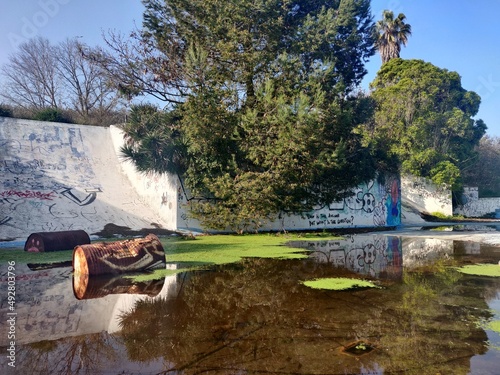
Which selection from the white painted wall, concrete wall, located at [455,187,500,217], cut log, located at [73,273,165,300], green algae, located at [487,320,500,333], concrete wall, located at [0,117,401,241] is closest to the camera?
green algae, located at [487,320,500,333]

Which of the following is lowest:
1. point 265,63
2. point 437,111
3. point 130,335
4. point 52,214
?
point 130,335

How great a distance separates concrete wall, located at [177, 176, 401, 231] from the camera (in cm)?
1609

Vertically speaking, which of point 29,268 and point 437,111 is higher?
point 437,111

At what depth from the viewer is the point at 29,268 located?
8.31 metres

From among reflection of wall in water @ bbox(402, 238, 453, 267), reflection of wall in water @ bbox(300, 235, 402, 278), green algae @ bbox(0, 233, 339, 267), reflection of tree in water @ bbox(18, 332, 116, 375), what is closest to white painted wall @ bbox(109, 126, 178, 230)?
green algae @ bbox(0, 233, 339, 267)

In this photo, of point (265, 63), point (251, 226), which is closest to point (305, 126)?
point (265, 63)

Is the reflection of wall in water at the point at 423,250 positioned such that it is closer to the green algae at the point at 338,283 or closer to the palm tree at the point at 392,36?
the green algae at the point at 338,283

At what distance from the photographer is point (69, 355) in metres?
3.71

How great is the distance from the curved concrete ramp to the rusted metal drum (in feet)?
8.41

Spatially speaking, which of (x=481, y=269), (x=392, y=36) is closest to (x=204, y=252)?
(x=481, y=269)

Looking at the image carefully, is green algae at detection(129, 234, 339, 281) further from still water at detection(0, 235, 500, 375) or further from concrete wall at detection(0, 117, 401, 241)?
concrete wall at detection(0, 117, 401, 241)

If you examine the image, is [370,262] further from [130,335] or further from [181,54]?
[181,54]

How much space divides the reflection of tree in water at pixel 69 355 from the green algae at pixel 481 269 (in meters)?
6.97

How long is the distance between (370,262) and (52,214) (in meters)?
11.6
